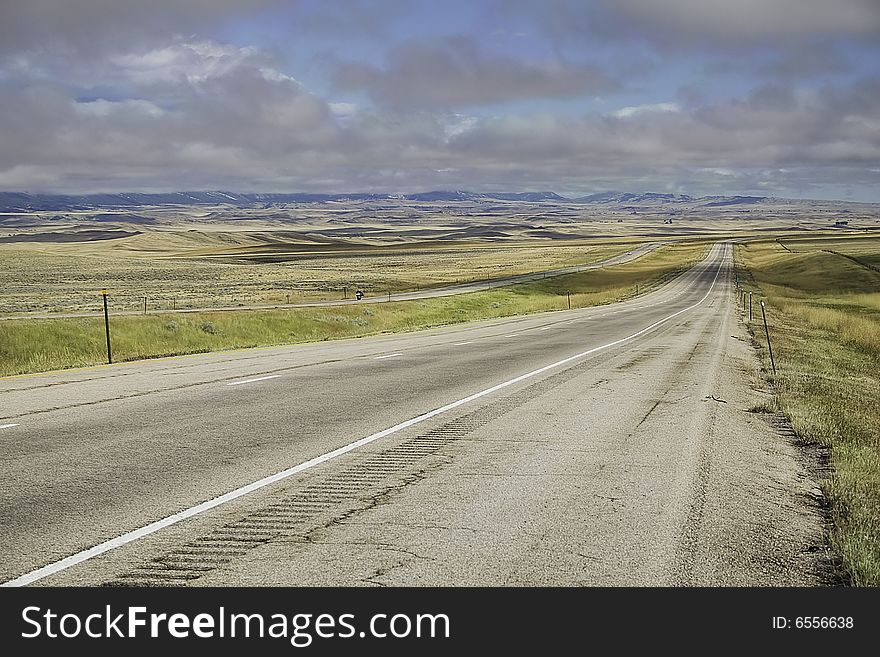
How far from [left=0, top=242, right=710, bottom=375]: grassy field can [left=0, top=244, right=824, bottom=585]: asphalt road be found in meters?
9.60

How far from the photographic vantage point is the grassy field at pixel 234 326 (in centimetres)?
3045

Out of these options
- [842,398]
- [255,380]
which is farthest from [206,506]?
[842,398]

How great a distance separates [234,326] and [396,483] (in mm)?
34301

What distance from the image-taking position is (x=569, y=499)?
7875mm

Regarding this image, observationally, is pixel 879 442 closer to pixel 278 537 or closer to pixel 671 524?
pixel 671 524

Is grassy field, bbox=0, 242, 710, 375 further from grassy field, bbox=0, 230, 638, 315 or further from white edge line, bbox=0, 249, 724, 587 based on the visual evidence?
white edge line, bbox=0, 249, 724, 587

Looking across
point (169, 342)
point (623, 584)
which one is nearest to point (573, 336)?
point (169, 342)

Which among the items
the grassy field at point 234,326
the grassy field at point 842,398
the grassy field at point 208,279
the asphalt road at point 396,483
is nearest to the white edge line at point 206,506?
the asphalt road at point 396,483

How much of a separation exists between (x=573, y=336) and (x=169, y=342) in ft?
52.8

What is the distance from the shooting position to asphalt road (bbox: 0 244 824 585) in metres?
6.00

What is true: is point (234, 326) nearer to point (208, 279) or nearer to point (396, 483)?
point (396, 483)

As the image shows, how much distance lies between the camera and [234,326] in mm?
41312

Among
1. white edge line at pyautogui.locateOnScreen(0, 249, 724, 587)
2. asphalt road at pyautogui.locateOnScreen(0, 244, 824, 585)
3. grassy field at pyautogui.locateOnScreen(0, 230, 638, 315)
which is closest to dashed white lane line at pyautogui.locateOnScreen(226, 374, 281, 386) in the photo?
asphalt road at pyautogui.locateOnScreen(0, 244, 824, 585)

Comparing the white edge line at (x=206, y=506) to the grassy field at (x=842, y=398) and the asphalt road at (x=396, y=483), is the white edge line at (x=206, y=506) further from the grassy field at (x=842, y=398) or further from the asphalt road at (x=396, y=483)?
the grassy field at (x=842, y=398)
